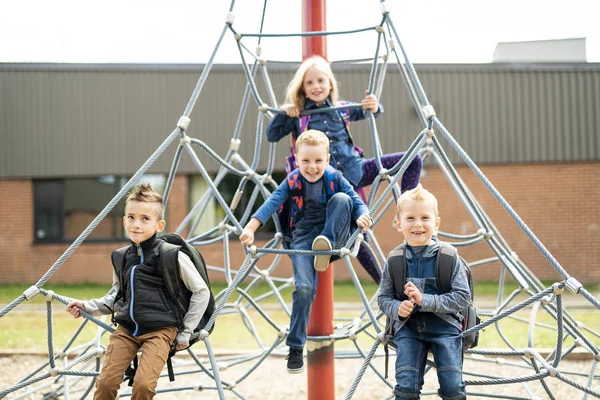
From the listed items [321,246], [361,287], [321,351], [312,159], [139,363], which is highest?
[312,159]

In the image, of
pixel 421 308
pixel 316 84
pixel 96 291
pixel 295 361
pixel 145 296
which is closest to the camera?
pixel 421 308

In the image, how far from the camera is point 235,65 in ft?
40.0

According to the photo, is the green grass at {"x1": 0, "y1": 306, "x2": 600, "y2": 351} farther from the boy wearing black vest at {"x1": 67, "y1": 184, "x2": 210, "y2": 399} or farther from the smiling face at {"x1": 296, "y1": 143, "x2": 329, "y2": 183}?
the boy wearing black vest at {"x1": 67, "y1": 184, "x2": 210, "y2": 399}

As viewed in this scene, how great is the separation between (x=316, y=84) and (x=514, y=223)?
967 cm

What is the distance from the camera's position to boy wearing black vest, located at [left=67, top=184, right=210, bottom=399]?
8.38 feet

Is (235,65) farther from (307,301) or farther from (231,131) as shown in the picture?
(307,301)

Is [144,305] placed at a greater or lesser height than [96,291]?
greater

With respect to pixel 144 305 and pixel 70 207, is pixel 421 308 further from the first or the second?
pixel 70 207

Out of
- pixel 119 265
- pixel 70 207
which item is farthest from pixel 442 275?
pixel 70 207

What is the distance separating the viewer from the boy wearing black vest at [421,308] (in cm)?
241

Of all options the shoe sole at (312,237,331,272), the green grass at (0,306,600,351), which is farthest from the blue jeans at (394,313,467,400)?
the green grass at (0,306,600,351)

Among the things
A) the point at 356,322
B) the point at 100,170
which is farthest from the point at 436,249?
the point at 100,170

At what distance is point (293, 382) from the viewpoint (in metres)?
4.70

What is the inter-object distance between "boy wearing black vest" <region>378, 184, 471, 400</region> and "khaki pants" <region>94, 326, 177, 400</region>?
885 mm
